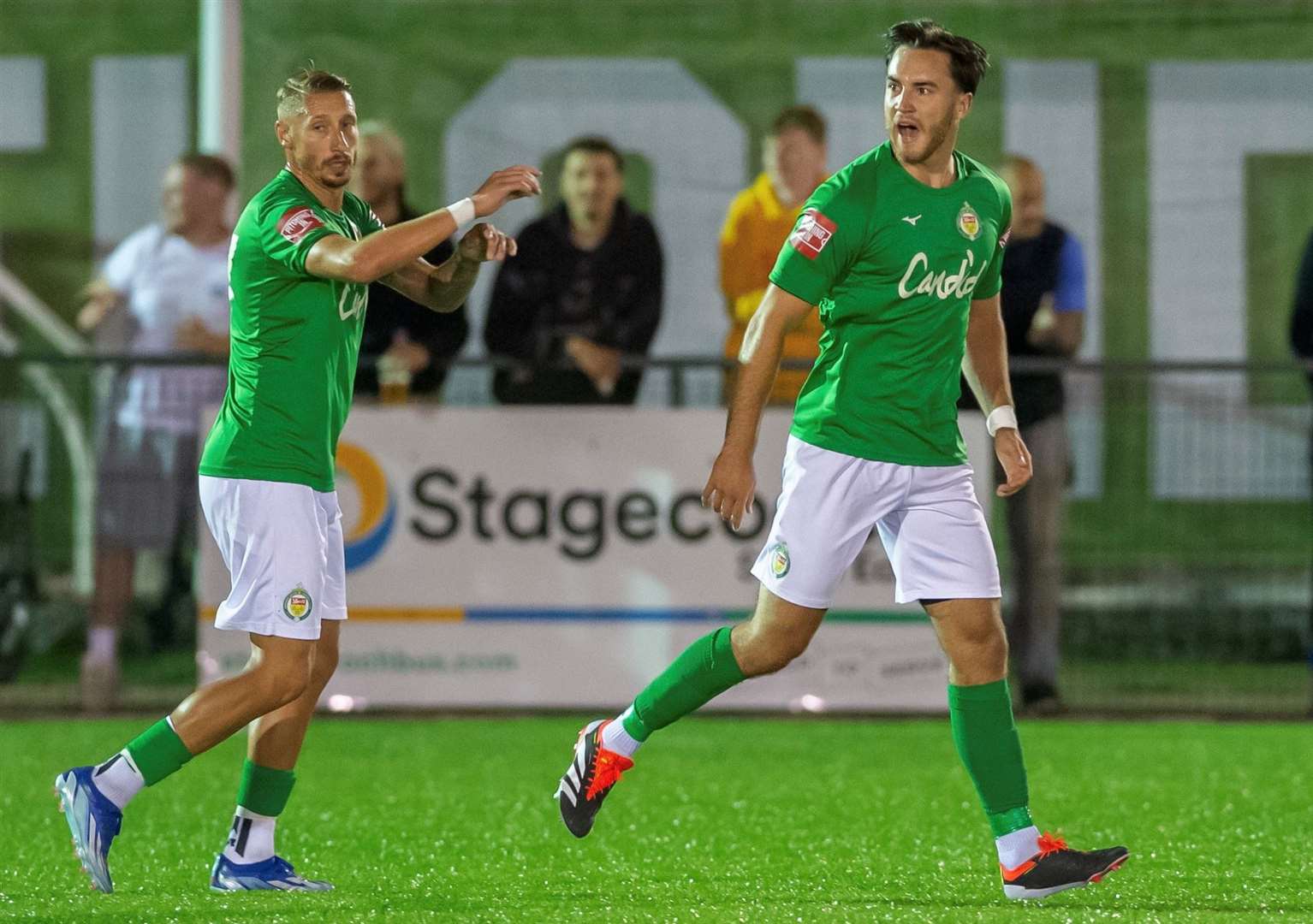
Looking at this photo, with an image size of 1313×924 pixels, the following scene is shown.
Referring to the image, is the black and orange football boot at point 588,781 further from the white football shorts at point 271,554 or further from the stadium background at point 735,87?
the stadium background at point 735,87

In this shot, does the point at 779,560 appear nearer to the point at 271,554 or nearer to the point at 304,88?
the point at 271,554

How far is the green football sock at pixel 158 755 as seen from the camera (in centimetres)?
557

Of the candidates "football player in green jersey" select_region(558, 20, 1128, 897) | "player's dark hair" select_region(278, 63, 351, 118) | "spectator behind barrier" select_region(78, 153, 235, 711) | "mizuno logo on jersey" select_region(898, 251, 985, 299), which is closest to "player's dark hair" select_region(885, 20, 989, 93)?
"football player in green jersey" select_region(558, 20, 1128, 897)

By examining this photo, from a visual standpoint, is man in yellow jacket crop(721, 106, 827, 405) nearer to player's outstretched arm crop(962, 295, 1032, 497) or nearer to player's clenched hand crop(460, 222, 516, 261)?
player's outstretched arm crop(962, 295, 1032, 497)

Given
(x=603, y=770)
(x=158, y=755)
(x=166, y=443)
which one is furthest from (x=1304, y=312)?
(x=158, y=755)

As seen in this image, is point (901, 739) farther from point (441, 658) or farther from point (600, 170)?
point (600, 170)

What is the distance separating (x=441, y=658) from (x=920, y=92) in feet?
15.4

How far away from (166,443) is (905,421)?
502 centimetres

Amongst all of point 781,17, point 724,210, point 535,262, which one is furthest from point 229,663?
point 781,17

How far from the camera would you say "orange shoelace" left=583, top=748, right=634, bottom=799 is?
19.3 ft

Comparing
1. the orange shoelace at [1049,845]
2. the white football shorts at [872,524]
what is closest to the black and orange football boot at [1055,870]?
the orange shoelace at [1049,845]

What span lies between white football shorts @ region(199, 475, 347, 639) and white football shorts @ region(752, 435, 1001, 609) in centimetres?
114

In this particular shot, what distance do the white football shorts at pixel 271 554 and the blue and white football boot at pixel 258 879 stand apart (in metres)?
0.63

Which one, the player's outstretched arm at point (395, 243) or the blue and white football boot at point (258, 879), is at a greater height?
the player's outstretched arm at point (395, 243)
